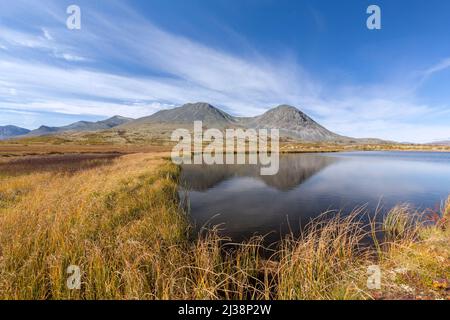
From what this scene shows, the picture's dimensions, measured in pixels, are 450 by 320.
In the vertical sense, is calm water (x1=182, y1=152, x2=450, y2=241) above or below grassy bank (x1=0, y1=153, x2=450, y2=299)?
below

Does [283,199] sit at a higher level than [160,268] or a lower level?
lower

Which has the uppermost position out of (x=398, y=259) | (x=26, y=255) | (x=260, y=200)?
(x=26, y=255)

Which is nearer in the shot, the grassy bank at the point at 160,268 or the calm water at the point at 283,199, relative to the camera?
the grassy bank at the point at 160,268

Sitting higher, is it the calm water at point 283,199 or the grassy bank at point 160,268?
the grassy bank at point 160,268

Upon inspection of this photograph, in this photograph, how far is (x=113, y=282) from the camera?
4.68 metres

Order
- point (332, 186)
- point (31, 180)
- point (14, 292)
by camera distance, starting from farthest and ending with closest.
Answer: point (332, 186)
point (31, 180)
point (14, 292)

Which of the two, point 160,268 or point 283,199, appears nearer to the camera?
point 160,268

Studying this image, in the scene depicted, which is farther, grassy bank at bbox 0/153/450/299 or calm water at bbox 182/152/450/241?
calm water at bbox 182/152/450/241
